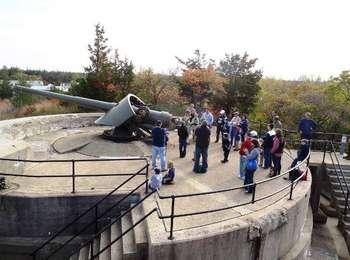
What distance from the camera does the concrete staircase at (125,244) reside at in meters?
6.62

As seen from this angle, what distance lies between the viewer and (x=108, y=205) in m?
8.59

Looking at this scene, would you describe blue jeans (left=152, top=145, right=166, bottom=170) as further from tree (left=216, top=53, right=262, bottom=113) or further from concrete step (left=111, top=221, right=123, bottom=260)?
tree (left=216, top=53, right=262, bottom=113)

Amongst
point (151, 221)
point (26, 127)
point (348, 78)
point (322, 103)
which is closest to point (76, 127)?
point (26, 127)

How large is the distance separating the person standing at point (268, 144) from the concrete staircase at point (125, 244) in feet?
15.4

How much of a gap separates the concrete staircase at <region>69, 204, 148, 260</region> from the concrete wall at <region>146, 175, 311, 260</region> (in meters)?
0.27

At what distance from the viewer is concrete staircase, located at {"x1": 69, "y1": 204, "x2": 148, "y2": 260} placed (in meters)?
6.62

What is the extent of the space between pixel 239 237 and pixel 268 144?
450 centimetres

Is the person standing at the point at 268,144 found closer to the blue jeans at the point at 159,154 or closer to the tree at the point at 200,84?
the blue jeans at the point at 159,154

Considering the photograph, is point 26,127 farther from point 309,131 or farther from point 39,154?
point 309,131

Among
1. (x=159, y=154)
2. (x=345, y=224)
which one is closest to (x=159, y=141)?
(x=159, y=154)

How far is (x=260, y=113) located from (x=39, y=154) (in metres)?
21.0

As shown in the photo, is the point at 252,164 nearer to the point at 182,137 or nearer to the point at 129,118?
the point at 182,137

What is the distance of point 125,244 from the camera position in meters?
6.86

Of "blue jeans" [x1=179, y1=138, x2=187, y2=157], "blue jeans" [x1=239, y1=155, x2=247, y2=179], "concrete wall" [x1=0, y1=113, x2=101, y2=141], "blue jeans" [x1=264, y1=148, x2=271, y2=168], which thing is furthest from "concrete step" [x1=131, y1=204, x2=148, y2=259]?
"concrete wall" [x1=0, y1=113, x2=101, y2=141]
